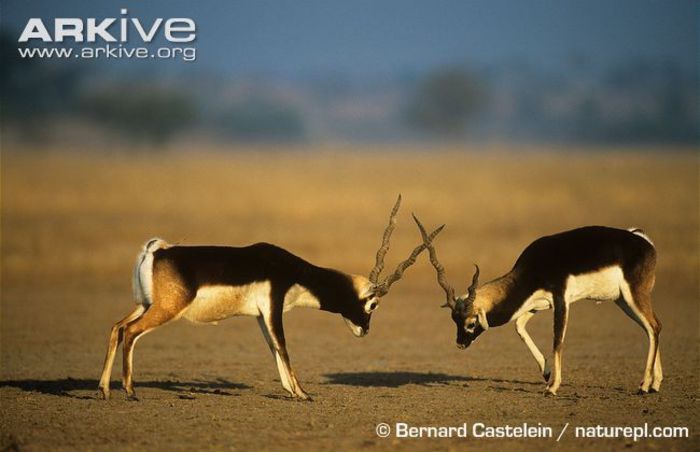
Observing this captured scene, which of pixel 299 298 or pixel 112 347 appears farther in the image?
pixel 299 298

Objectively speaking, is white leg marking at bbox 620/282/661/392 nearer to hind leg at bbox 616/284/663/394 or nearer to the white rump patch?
hind leg at bbox 616/284/663/394

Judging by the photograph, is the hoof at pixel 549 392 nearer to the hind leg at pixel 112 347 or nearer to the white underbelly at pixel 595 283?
the white underbelly at pixel 595 283

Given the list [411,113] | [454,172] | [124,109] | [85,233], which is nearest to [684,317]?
[85,233]

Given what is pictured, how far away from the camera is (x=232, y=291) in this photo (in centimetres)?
1216

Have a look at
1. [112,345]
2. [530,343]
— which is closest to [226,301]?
[112,345]

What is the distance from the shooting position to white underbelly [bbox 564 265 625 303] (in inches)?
493

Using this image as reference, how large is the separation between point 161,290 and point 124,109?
11575 centimetres

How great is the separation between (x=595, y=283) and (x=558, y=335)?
793mm

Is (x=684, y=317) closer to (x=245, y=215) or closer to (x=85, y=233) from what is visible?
(x=85, y=233)

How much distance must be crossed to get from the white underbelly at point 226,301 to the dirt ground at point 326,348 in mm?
1065

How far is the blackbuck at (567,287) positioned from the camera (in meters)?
12.5

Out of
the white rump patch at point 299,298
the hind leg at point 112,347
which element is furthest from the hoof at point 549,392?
the hind leg at point 112,347

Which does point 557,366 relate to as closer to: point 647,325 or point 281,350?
point 647,325

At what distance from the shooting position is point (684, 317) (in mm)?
19312
